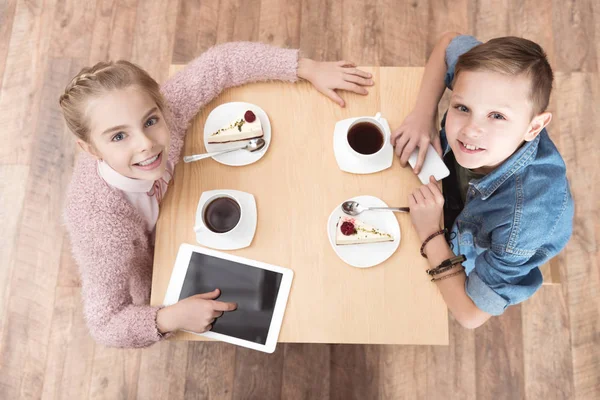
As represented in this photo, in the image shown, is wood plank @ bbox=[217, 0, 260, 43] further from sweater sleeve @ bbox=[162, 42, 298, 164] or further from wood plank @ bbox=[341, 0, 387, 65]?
sweater sleeve @ bbox=[162, 42, 298, 164]

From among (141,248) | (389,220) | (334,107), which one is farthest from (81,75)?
(389,220)

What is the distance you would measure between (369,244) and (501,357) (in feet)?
3.40

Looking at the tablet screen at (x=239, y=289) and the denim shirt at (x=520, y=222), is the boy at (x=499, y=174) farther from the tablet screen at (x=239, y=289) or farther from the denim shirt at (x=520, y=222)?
the tablet screen at (x=239, y=289)

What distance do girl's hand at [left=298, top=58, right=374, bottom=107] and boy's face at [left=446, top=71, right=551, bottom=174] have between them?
0.74ft

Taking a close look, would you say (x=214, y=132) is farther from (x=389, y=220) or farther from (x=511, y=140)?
(x=511, y=140)

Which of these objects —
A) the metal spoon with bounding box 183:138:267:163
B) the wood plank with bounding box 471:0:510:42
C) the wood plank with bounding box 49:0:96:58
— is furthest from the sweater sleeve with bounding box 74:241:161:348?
the wood plank with bounding box 471:0:510:42

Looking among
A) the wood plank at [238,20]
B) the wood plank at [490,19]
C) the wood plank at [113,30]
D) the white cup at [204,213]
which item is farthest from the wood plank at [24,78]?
the wood plank at [490,19]

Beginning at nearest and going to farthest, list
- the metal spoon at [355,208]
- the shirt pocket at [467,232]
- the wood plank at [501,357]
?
the metal spoon at [355,208], the shirt pocket at [467,232], the wood plank at [501,357]

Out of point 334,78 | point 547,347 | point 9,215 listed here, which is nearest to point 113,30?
point 9,215

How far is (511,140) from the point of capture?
942 millimetres

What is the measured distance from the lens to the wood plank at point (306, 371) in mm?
1659

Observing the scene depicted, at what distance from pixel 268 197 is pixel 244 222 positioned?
0.09 metres

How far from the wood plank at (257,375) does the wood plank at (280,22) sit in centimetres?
132

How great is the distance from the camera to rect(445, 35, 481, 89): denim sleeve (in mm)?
1137
